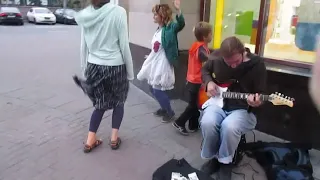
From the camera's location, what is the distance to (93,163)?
11.0ft

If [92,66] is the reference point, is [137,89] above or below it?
below

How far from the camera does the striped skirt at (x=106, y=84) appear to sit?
11.4ft

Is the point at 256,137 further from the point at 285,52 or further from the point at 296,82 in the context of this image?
the point at 285,52

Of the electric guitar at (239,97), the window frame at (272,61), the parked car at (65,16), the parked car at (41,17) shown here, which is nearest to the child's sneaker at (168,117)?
the electric guitar at (239,97)

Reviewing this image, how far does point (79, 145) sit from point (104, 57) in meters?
1.10

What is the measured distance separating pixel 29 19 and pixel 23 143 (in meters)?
29.4

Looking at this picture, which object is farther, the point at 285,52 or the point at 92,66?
the point at 285,52

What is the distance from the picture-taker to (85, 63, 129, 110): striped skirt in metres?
3.47

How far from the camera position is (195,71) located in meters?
3.97

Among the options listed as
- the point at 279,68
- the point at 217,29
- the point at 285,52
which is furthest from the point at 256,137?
the point at 217,29

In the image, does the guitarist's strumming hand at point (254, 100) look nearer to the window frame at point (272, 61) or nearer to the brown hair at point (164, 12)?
the window frame at point (272, 61)

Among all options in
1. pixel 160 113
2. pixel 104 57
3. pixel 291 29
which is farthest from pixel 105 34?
pixel 291 29

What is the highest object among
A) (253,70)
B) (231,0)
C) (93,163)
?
(231,0)

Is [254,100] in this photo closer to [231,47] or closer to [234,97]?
[234,97]
